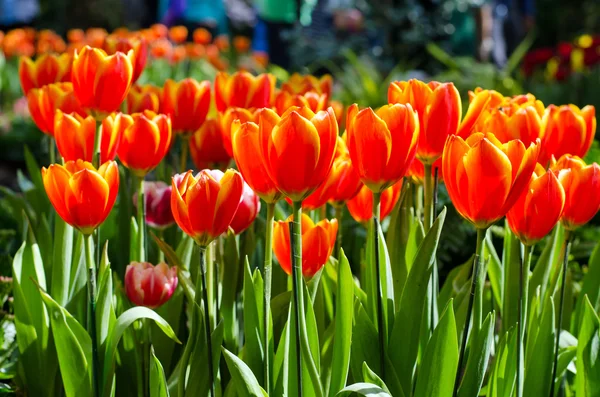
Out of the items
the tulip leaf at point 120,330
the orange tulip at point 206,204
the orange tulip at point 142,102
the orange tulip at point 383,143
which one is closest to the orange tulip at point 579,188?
the orange tulip at point 383,143

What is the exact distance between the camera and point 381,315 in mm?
1168

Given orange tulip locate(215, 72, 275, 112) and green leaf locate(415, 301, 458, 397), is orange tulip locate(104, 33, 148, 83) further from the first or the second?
green leaf locate(415, 301, 458, 397)

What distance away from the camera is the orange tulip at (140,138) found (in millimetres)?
1378

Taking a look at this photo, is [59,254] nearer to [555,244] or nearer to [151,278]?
[151,278]

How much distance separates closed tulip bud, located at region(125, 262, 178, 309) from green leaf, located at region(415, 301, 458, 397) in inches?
17.2

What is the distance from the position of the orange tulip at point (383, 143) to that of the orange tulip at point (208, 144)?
2.05ft

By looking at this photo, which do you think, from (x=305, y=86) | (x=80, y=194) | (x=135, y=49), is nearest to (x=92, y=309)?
(x=80, y=194)

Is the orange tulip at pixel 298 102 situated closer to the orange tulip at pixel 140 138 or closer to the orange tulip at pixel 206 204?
the orange tulip at pixel 140 138

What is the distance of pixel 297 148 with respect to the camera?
0.99 metres

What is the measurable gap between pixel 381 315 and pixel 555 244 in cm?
50

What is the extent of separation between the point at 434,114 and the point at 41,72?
1.07 m

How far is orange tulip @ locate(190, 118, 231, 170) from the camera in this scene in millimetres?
1668

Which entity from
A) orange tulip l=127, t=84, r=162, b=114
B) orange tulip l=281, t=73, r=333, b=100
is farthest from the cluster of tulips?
orange tulip l=281, t=73, r=333, b=100

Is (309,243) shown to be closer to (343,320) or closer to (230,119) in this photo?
(343,320)
